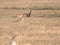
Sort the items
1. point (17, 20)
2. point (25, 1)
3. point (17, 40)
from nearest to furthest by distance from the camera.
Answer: point (17, 40) < point (17, 20) < point (25, 1)

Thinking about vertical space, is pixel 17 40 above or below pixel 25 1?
below

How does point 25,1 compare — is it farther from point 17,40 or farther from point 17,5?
point 17,40

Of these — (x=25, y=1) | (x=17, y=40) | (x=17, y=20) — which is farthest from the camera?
(x=25, y=1)

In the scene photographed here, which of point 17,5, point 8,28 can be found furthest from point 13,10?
point 8,28

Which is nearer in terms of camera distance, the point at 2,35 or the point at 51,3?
the point at 2,35
